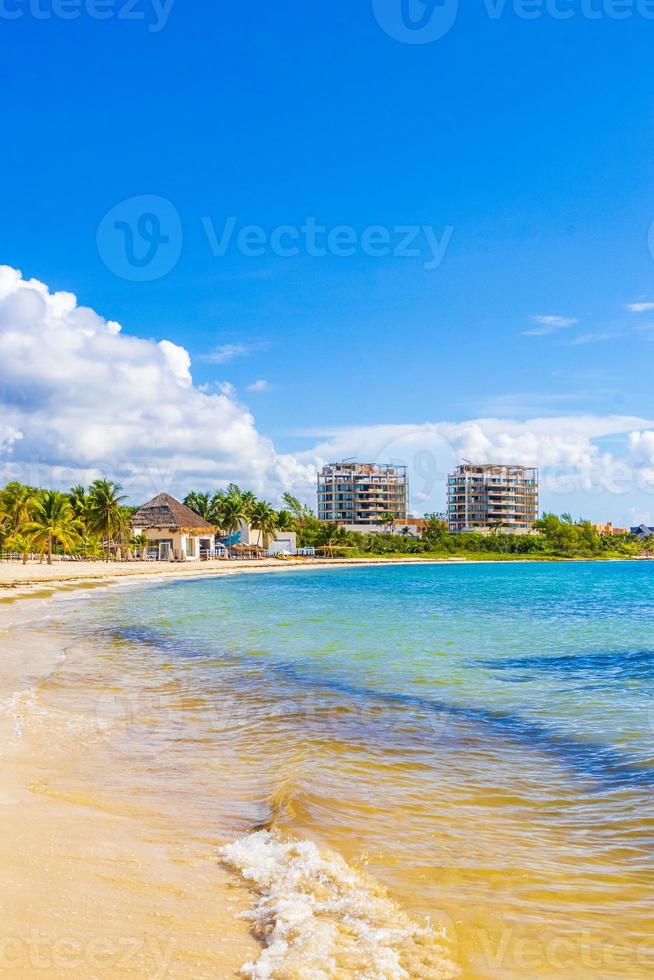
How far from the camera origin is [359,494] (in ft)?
545

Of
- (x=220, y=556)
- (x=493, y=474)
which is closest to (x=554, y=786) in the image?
(x=220, y=556)

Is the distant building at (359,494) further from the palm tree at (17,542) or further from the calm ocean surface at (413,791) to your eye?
the calm ocean surface at (413,791)

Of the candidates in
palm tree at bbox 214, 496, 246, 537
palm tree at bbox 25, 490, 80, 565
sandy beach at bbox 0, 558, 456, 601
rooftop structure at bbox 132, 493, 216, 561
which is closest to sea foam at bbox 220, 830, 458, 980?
sandy beach at bbox 0, 558, 456, 601

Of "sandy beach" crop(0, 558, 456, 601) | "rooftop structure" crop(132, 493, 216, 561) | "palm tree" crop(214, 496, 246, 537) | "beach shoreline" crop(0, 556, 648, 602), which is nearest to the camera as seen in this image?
"sandy beach" crop(0, 558, 456, 601)

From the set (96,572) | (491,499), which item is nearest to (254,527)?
(96,572)

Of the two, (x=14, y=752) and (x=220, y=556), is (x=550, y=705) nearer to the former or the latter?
(x=14, y=752)

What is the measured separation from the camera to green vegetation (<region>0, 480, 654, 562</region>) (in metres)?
68.2

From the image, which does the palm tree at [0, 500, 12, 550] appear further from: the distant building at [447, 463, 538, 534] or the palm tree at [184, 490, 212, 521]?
the distant building at [447, 463, 538, 534]

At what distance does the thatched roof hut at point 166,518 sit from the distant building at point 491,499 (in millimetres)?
94246

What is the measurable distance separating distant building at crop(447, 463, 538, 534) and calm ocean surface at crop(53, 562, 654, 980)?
15709 cm

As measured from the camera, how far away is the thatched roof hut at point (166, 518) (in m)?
87.6

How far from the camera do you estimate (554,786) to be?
291 inches

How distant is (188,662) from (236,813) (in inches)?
398

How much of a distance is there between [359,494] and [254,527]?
60.6 meters
